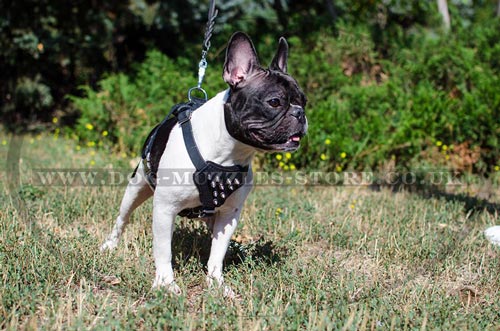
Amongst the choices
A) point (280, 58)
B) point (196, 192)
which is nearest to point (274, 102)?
point (280, 58)

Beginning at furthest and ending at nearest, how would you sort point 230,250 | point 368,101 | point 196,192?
point 368,101
point 230,250
point 196,192

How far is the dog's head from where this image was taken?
3080 mm

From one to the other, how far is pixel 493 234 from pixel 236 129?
2.76 meters

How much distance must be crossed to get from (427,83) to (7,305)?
22.0 feet

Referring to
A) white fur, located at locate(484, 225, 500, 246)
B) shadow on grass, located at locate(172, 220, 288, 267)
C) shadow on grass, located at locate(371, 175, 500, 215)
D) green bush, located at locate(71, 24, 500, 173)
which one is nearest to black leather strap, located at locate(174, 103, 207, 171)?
shadow on grass, located at locate(172, 220, 288, 267)

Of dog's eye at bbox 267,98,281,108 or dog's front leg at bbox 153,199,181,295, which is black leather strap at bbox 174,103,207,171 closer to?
dog's front leg at bbox 153,199,181,295

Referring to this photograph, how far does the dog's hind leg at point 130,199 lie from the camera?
3873mm

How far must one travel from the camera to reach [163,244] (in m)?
3.30

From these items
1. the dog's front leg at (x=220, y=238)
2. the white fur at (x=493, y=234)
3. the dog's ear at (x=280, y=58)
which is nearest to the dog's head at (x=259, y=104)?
the dog's ear at (x=280, y=58)

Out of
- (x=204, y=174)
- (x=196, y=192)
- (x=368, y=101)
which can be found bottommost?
(x=196, y=192)

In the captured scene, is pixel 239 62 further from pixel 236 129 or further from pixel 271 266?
pixel 271 266

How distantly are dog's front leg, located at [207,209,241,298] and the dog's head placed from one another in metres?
0.58

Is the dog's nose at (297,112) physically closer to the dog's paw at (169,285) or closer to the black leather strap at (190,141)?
the black leather strap at (190,141)

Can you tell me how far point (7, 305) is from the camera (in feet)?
9.93
